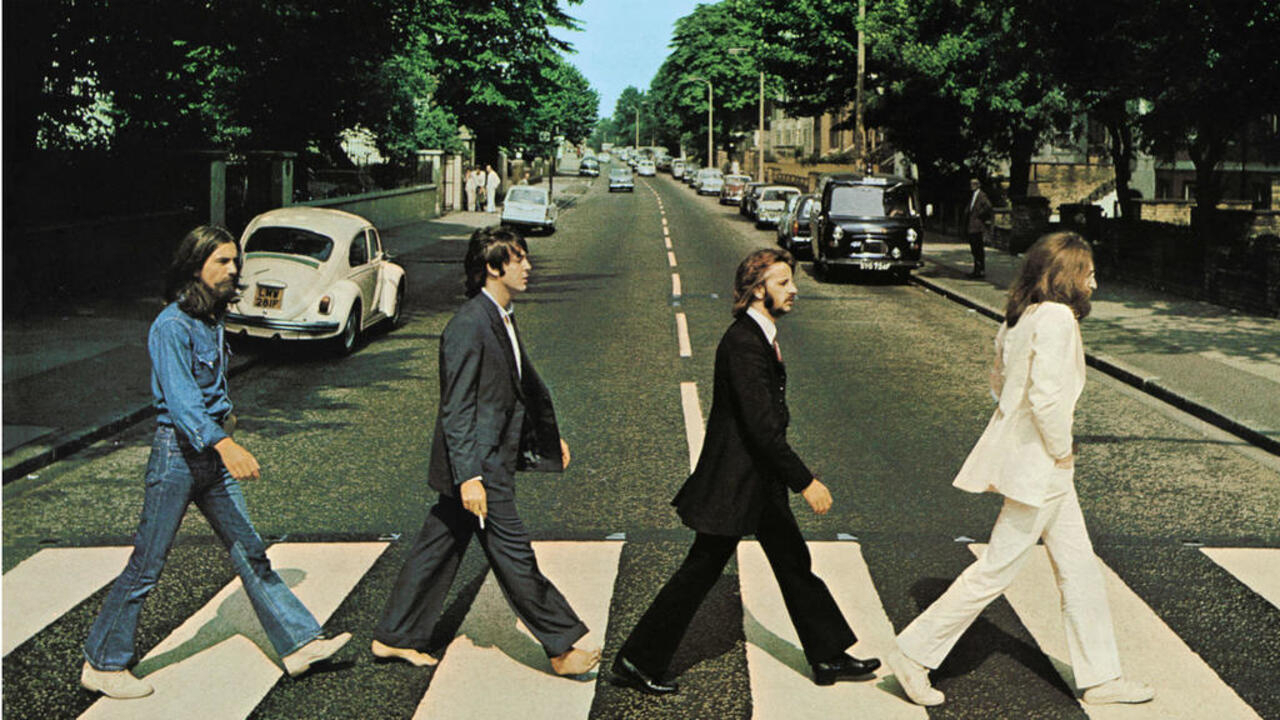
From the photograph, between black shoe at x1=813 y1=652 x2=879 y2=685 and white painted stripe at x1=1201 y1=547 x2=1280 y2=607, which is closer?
black shoe at x1=813 y1=652 x2=879 y2=685

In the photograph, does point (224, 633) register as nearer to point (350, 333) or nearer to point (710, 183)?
point (350, 333)

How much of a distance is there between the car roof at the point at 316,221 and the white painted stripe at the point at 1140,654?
11089 mm

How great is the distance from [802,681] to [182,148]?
2178 cm

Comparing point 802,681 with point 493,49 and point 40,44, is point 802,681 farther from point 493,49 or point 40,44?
point 493,49

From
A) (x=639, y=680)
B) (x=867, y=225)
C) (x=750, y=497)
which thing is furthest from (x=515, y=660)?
(x=867, y=225)

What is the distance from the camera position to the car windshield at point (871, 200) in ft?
83.5

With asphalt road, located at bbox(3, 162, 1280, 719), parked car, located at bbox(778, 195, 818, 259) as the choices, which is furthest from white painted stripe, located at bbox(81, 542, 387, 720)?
parked car, located at bbox(778, 195, 818, 259)

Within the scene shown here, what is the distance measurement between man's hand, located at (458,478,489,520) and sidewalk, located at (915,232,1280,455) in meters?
7.49

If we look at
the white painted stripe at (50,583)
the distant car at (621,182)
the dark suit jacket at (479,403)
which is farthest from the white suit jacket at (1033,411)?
the distant car at (621,182)

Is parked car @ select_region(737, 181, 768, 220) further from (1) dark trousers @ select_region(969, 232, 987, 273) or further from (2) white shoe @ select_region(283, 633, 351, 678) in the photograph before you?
(2) white shoe @ select_region(283, 633, 351, 678)

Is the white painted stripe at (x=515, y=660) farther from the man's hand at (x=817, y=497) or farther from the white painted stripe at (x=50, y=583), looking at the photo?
the white painted stripe at (x=50, y=583)

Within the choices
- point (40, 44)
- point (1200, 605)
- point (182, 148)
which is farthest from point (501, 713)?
point (182, 148)

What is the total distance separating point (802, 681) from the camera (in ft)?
17.2

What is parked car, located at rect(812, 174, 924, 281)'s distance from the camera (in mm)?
24328
